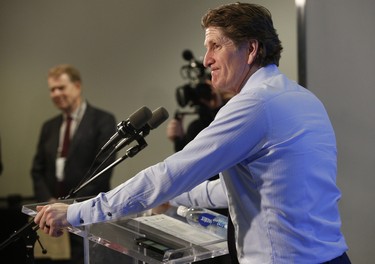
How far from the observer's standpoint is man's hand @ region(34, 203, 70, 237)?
62.9 inches

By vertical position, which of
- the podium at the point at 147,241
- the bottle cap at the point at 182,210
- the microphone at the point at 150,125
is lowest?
the podium at the point at 147,241

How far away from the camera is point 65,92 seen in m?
3.67

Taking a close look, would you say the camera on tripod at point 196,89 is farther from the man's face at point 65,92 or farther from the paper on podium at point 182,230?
the paper on podium at point 182,230

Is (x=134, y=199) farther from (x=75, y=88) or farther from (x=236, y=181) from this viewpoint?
(x=75, y=88)

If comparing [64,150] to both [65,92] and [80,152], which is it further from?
[65,92]

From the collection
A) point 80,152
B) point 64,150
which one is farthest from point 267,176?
point 64,150

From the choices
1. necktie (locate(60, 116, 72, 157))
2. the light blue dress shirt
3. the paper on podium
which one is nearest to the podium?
the paper on podium

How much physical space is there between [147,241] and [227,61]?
0.53m

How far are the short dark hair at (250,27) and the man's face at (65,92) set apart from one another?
213cm

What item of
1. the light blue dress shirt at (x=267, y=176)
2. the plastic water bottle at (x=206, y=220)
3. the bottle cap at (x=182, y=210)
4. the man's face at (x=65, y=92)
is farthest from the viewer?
the man's face at (x=65, y=92)

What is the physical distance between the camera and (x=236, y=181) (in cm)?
156

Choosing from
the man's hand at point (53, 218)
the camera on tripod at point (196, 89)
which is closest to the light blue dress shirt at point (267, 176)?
the man's hand at point (53, 218)

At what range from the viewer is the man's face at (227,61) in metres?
1.65

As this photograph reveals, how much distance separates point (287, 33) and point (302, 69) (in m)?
0.20
